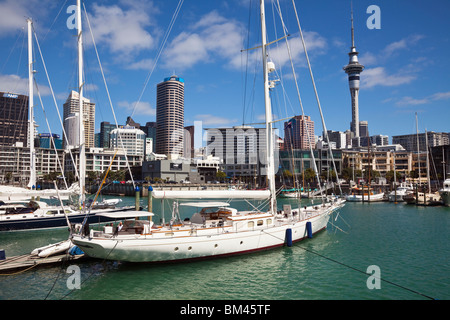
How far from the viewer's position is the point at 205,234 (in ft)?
68.3

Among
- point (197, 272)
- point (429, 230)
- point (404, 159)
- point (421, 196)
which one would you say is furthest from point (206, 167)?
point (197, 272)

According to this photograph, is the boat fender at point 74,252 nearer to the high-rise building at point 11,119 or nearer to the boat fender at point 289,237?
the boat fender at point 289,237

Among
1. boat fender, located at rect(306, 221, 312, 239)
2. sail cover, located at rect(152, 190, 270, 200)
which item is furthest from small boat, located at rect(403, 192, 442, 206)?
sail cover, located at rect(152, 190, 270, 200)

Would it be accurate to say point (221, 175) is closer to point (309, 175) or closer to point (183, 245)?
point (309, 175)

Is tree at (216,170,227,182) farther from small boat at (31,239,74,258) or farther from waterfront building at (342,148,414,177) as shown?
small boat at (31,239,74,258)

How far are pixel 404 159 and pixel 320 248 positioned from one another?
456 feet

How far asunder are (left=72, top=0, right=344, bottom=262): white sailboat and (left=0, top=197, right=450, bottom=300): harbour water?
846 millimetres

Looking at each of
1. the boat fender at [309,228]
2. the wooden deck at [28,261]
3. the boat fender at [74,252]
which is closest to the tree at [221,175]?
the boat fender at [309,228]

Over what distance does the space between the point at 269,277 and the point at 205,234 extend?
202 inches

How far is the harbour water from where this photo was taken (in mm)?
15586

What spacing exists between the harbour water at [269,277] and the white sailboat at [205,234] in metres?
0.85
